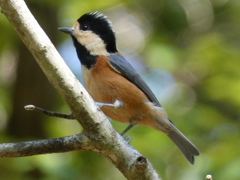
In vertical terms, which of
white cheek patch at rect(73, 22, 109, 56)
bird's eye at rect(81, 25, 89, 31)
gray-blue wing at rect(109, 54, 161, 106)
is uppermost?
bird's eye at rect(81, 25, 89, 31)

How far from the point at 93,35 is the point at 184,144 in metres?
1.60

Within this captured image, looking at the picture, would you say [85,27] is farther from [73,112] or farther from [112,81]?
[73,112]

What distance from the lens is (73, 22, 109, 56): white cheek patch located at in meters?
5.36

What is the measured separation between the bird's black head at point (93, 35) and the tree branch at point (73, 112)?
198 centimetres

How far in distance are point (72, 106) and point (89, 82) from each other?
173 centimetres

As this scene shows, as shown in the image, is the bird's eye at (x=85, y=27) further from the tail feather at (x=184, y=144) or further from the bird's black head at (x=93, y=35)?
the tail feather at (x=184, y=144)

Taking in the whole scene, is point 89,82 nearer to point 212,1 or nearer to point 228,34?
point 228,34

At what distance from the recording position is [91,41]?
17.8ft

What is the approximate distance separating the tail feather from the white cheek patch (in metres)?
1.17

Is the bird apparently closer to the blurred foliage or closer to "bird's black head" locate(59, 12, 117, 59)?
"bird's black head" locate(59, 12, 117, 59)

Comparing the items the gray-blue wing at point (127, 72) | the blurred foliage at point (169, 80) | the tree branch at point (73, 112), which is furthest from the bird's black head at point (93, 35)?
the tree branch at point (73, 112)

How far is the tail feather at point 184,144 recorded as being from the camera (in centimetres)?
563

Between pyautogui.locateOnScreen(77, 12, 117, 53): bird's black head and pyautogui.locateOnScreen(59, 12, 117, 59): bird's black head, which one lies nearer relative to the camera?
pyautogui.locateOnScreen(59, 12, 117, 59): bird's black head

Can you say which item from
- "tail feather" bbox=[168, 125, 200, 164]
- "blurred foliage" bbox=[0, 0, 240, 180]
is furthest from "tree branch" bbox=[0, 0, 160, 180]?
"tail feather" bbox=[168, 125, 200, 164]
